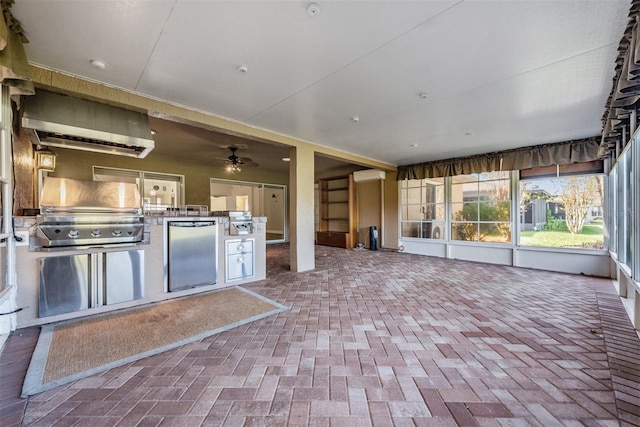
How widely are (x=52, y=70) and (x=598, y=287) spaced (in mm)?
7137

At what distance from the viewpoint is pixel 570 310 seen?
2.78m

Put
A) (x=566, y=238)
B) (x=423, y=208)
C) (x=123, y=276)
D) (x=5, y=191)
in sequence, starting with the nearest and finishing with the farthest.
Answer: (x=5, y=191) → (x=123, y=276) → (x=566, y=238) → (x=423, y=208)

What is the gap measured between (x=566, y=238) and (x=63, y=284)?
294 inches

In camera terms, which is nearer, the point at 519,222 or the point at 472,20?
the point at 472,20

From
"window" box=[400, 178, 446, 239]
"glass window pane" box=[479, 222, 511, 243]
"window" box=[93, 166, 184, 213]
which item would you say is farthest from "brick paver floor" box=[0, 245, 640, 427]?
"window" box=[93, 166, 184, 213]

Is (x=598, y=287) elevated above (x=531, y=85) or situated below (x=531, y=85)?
below

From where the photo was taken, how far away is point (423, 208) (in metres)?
6.88

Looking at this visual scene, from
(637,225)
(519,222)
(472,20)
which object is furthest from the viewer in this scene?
(519,222)

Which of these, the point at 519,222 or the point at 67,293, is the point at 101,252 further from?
the point at 519,222

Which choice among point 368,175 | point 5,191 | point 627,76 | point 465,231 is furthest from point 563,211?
point 5,191

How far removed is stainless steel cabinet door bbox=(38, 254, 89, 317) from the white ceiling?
1860mm

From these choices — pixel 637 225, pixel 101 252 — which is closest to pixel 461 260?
→ pixel 637 225

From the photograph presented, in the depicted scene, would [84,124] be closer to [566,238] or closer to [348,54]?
[348,54]

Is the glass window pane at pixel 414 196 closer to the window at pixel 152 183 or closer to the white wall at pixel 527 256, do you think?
the white wall at pixel 527 256
